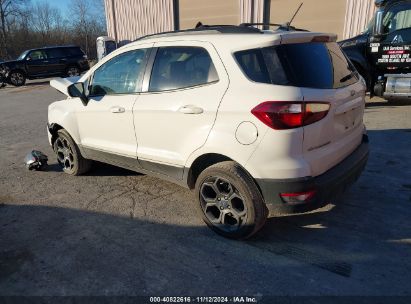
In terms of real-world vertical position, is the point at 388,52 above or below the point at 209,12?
below

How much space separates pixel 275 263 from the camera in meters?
2.87

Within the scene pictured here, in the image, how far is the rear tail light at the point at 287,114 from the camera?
104 inches

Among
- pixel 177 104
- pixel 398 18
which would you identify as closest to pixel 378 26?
pixel 398 18

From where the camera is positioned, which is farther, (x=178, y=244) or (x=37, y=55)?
(x=37, y=55)

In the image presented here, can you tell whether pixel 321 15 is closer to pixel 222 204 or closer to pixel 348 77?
pixel 348 77

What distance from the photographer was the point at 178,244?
320cm

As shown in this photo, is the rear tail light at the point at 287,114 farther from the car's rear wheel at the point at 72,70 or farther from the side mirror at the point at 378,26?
the car's rear wheel at the point at 72,70

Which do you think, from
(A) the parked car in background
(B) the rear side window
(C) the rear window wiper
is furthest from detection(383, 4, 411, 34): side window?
(B) the rear side window

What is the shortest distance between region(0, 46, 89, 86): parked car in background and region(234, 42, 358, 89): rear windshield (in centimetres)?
1972

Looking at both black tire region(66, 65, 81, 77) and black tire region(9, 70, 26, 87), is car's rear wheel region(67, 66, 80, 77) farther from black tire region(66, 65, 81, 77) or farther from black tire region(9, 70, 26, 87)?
black tire region(9, 70, 26, 87)

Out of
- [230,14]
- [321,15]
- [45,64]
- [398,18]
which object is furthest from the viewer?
[45,64]

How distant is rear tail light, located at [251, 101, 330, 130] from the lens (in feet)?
8.68

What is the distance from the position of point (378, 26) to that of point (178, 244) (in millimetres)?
7546

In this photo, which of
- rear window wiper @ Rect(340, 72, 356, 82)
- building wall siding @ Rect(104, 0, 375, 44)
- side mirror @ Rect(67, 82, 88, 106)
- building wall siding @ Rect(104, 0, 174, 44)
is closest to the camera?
rear window wiper @ Rect(340, 72, 356, 82)
